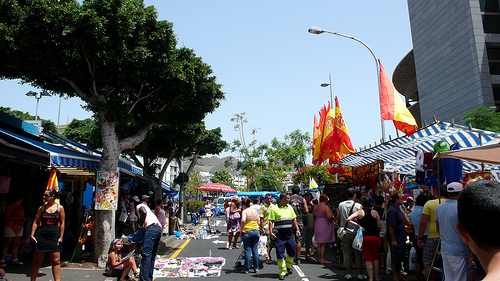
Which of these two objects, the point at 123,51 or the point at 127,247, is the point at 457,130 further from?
the point at 123,51

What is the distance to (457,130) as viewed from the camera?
830 centimetres

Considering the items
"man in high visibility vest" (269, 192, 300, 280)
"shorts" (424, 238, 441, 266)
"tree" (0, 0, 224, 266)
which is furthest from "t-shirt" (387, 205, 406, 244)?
"tree" (0, 0, 224, 266)

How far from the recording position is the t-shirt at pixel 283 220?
8266 mm

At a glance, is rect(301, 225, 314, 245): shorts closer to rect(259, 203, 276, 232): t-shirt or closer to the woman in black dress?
rect(259, 203, 276, 232): t-shirt

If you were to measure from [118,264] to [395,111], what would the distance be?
7691 millimetres

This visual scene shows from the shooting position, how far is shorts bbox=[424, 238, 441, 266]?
6.30 meters

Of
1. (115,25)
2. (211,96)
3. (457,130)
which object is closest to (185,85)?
(211,96)

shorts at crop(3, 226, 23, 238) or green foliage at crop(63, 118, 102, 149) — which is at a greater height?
green foliage at crop(63, 118, 102, 149)

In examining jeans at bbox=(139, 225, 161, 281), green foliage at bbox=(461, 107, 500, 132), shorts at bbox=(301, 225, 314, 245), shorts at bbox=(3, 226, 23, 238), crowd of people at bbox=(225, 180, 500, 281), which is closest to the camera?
crowd of people at bbox=(225, 180, 500, 281)

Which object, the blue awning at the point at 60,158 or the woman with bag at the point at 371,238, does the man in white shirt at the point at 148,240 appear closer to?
the blue awning at the point at 60,158

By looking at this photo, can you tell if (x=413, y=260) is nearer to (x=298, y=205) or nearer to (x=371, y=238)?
(x=371, y=238)

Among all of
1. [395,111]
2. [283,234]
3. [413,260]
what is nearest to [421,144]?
[395,111]

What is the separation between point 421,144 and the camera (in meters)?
9.47

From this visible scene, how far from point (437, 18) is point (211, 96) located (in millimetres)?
28925
